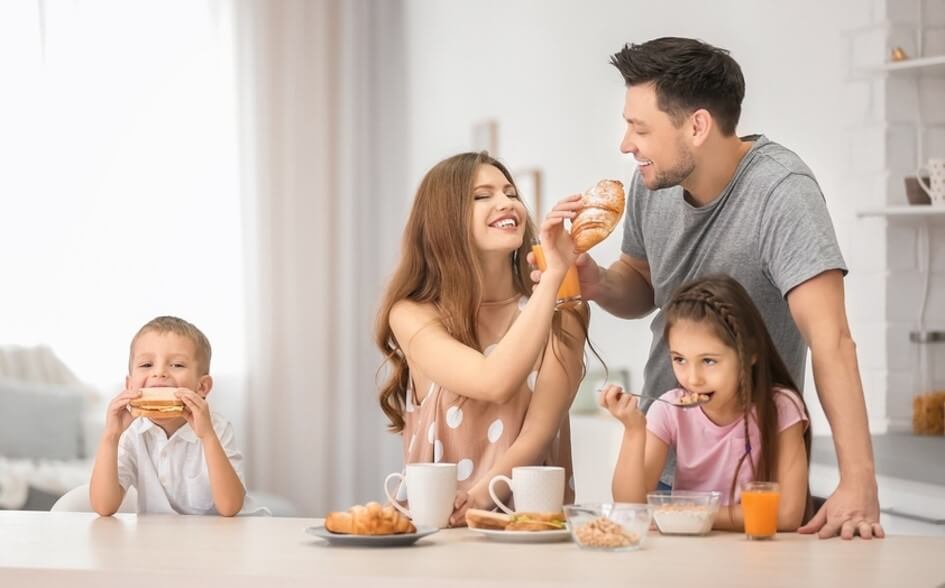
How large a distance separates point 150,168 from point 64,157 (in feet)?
1.29

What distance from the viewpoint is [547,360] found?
2.30 meters

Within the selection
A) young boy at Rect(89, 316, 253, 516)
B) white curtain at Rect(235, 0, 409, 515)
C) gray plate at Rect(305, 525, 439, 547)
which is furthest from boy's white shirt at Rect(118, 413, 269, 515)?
white curtain at Rect(235, 0, 409, 515)

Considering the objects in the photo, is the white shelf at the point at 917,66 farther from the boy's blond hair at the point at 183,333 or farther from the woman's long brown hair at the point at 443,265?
the boy's blond hair at the point at 183,333

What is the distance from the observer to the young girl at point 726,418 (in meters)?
2.02

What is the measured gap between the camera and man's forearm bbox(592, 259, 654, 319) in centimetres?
258

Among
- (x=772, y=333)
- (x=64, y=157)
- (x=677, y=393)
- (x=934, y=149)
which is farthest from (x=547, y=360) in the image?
(x=64, y=157)

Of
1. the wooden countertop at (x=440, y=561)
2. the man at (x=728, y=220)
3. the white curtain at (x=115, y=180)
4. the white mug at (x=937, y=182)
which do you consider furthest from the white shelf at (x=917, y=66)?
the white curtain at (x=115, y=180)

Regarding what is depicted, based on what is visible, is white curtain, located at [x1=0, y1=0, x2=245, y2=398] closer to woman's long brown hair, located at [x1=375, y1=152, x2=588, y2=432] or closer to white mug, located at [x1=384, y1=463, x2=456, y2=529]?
woman's long brown hair, located at [x1=375, y1=152, x2=588, y2=432]

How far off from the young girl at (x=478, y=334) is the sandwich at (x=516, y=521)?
24 cm

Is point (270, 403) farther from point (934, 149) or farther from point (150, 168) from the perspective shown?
point (934, 149)

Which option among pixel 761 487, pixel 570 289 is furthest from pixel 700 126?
pixel 761 487

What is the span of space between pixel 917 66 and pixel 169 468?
2.33 metres

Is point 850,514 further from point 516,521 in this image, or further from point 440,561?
point 440,561

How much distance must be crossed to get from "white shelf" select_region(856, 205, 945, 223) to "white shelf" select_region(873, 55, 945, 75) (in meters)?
0.39
